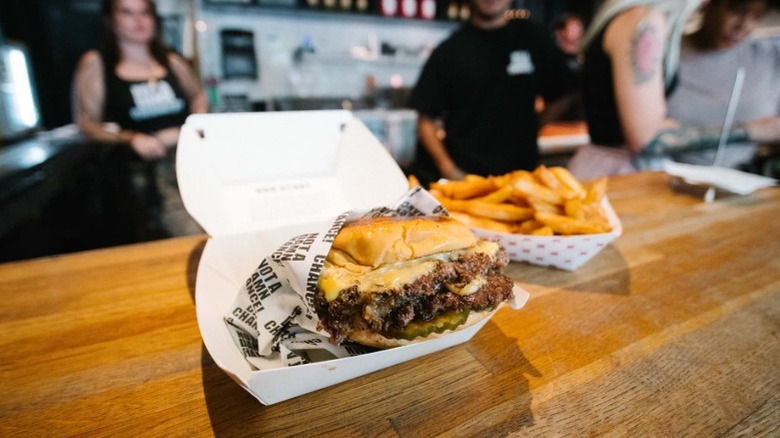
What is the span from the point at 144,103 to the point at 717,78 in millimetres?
4507

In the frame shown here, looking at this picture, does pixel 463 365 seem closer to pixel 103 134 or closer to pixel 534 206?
pixel 534 206

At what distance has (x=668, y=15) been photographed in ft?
7.04

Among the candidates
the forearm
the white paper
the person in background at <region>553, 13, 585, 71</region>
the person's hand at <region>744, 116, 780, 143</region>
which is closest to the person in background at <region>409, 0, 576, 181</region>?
the person's hand at <region>744, 116, 780, 143</region>

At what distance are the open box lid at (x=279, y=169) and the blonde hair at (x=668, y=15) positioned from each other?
192cm

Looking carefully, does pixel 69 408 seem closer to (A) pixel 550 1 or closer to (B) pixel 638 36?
(B) pixel 638 36

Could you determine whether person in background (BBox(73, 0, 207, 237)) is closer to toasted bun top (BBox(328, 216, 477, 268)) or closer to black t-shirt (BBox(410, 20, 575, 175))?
black t-shirt (BBox(410, 20, 575, 175))

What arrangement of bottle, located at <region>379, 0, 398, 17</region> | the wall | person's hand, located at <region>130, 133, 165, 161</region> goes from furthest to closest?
bottle, located at <region>379, 0, 398, 17</region>, the wall, person's hand, located at <region>130, 133, 165, 161</region>

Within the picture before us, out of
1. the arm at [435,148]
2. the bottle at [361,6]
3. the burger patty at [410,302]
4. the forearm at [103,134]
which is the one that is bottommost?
the arm at [435,148]

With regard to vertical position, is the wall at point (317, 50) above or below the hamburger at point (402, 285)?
above

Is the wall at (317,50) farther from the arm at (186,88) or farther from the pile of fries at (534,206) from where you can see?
the pile of fries at (534,206)

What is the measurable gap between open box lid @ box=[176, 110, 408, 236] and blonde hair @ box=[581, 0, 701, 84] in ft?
6.30

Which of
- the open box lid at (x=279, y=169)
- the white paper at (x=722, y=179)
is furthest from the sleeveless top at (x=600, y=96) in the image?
the open box lid at (x=279, y=169)

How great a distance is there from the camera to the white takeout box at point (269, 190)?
715mm

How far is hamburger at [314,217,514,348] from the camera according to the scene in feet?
2.18
